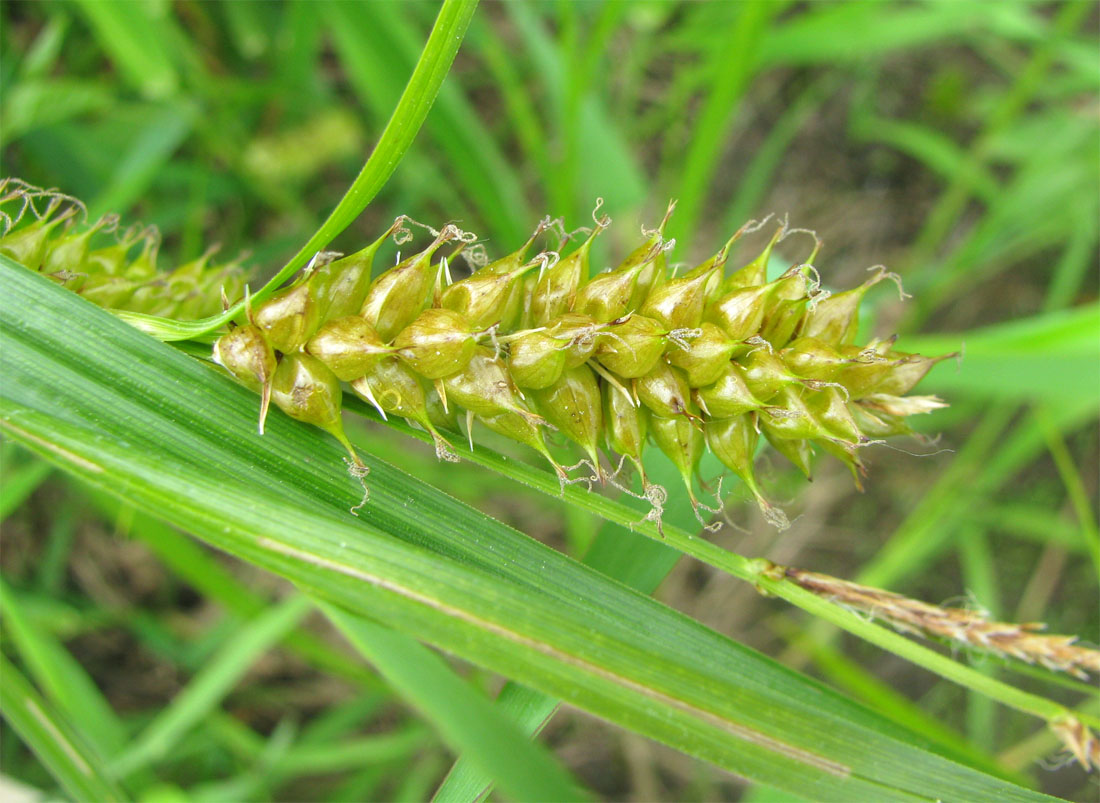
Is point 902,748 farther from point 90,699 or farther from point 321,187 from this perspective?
point 321,187

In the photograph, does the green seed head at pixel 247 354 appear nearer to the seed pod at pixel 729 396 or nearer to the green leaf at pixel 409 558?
the green leaf at pixel 409 558

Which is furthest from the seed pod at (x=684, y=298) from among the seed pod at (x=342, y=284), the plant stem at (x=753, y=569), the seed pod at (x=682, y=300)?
the seed pod at (x=342, y=284)

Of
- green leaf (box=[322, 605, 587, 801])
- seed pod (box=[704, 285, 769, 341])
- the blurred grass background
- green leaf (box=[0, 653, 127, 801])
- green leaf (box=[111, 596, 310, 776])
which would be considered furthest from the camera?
the blurred grass background

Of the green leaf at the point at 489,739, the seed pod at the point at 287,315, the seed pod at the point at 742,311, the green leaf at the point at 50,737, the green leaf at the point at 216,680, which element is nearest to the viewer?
the green leaf at the point at 489,739

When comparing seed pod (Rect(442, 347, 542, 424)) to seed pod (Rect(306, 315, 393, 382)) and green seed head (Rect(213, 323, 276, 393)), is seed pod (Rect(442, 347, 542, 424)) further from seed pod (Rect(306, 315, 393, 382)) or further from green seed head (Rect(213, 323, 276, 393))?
green seed head (Rect(213, 323, 276, 393))

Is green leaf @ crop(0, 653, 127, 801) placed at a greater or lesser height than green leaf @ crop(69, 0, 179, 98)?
lesser

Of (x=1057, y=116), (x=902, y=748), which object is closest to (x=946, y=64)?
(x=1057, y=116)

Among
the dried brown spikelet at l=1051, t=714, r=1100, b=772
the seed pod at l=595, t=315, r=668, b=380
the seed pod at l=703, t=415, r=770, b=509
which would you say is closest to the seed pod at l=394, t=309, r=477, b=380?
the seed pod at l=595, t=315, r=668, b=380
